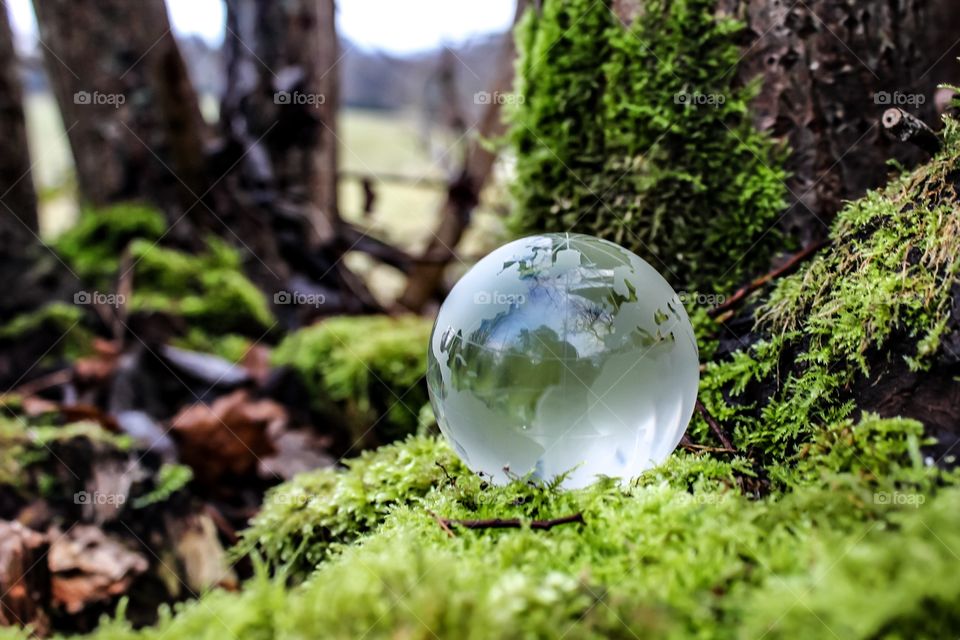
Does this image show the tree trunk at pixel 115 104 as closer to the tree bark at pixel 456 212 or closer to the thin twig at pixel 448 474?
the tree bark at pixel 456 212

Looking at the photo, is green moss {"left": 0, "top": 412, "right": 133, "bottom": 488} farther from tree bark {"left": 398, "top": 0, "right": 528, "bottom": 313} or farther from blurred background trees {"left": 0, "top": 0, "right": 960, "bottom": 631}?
tree bark {"left": 398, "top": 0, "right": 528, "bottom": 313}

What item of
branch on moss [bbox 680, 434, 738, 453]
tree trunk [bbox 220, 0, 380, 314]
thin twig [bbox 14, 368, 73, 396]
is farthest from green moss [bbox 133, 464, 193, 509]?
tree trunk [bbox 220, 0, 380, 314]

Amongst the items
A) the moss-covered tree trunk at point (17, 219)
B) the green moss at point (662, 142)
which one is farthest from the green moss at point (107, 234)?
the green moss at point (662, 142)

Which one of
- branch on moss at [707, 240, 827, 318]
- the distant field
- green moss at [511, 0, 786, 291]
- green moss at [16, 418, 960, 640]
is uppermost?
green moss at [511, 0, 786, 291]

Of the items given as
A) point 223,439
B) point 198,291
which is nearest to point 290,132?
point 198,291

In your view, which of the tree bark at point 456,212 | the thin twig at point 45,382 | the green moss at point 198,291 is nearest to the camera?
the thin twig at point 45,382

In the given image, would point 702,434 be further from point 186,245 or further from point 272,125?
point 272,125
